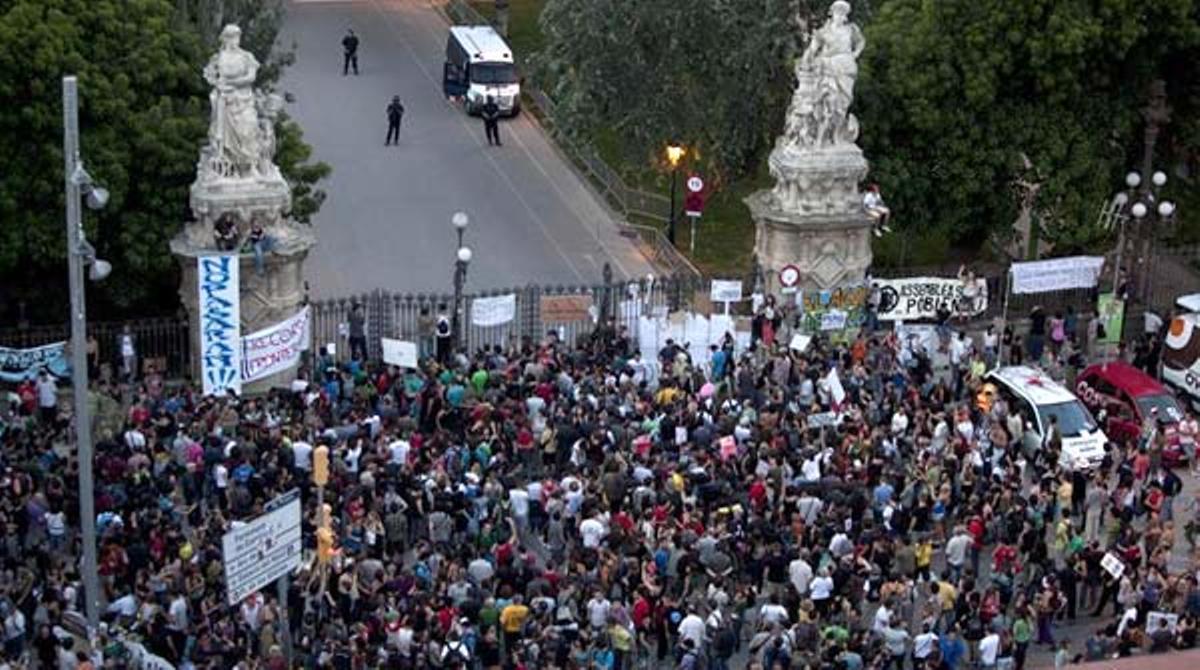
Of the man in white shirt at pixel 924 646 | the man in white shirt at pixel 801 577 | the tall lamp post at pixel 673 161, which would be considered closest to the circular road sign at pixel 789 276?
the tall lamp post at pixel 673 161

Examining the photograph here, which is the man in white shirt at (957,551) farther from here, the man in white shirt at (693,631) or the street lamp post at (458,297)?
the street lamp post at (458,297)

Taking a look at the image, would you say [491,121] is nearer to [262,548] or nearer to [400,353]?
[400,353]

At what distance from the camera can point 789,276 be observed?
40.9 metres

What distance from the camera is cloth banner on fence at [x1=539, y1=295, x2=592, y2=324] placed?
39500mm

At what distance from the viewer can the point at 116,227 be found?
38.7 m

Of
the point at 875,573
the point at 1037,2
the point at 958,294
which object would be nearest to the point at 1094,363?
the point at 958,294

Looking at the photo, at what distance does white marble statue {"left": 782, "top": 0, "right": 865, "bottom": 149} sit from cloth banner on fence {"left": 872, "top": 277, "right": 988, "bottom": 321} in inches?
106

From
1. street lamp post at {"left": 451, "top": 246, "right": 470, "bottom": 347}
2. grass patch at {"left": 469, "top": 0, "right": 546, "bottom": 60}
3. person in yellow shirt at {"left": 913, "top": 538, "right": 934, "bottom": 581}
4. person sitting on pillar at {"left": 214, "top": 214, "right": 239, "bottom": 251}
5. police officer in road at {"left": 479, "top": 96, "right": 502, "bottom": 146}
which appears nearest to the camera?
person in yellow shirt at {"left": 913, "top": 538, "right": 934, "bottom": 581}

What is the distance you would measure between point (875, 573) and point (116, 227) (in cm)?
1525

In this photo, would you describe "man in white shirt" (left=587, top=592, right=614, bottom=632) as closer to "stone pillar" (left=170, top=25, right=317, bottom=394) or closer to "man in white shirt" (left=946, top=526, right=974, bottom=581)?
"man in white shirt" (left=946, top=526, right=974, bottom=581)

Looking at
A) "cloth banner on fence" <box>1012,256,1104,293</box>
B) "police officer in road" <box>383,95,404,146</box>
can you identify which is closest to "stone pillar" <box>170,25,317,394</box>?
"cloth banner on fence" <box>1012,256,1104,293</box>

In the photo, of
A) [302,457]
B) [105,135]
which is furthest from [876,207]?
[105,135]

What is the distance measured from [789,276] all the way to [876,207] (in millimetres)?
2095

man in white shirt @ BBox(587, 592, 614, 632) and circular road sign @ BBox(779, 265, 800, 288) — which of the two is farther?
circular road sign @ BBox(779, 265, 800, 288)
